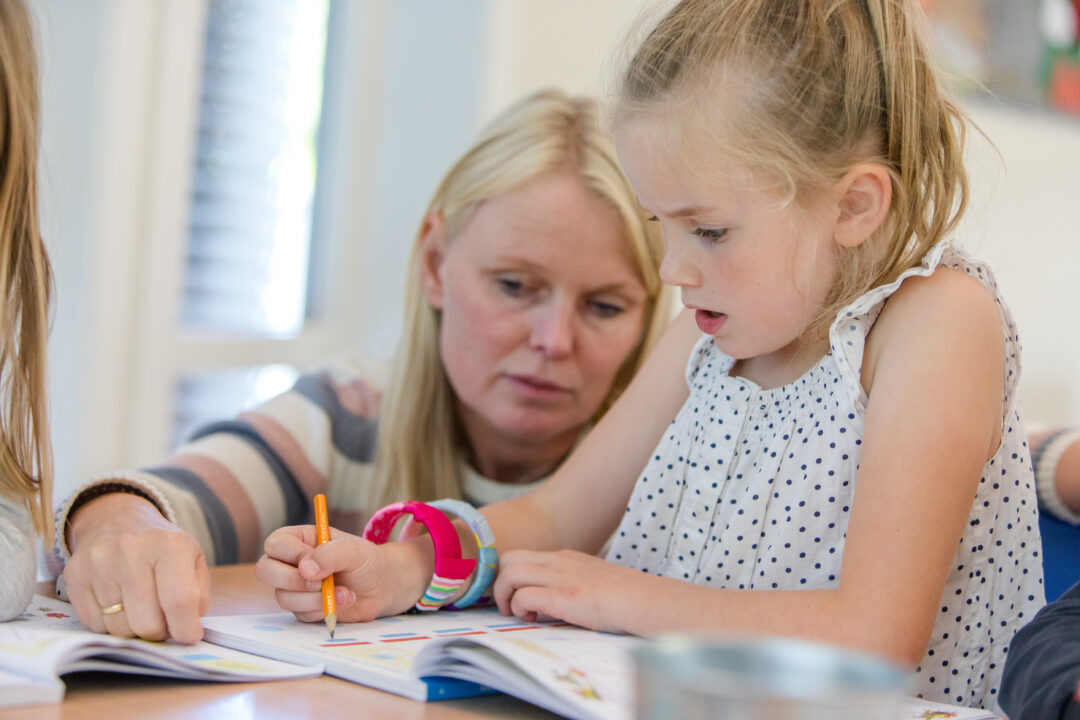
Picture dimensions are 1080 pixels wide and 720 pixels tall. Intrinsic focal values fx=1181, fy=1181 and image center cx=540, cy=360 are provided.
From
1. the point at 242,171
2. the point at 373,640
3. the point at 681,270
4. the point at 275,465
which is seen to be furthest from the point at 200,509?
the point at 242,171

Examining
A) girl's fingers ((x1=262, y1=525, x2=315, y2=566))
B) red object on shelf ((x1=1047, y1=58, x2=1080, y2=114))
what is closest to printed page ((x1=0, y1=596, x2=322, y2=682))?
girl's fingers ((x1=262, y1=525, x2=315, y2=566))

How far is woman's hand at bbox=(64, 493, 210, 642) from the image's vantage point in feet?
2.46

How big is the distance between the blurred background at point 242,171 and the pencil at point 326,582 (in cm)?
131

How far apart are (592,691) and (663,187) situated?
0.41m

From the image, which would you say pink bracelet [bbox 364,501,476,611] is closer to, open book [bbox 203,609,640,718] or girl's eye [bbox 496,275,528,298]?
open book [bbox 203,609,640,718]

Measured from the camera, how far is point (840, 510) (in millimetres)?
905

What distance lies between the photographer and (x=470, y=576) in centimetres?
97

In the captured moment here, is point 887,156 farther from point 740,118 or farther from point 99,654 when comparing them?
point 99,654

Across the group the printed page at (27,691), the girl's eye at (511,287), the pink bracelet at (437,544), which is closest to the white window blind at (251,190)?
the girl's eye at (511,287)

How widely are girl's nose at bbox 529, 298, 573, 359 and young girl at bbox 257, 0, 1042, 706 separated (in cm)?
36

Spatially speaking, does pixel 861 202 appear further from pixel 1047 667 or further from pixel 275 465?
pixel 275 465

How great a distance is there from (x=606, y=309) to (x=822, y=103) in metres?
0.52

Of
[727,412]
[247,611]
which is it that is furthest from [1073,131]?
[247,611]

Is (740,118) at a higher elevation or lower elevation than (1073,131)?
lower
